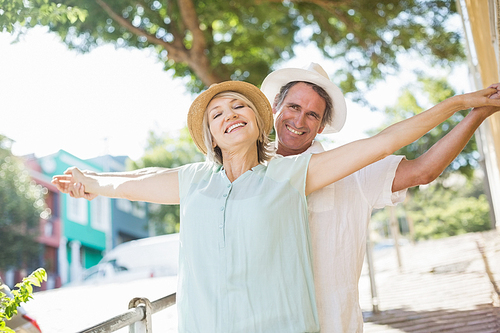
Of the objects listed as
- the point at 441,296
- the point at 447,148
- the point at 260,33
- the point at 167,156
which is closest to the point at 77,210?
the point at 167,156

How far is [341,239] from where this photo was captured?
234cm

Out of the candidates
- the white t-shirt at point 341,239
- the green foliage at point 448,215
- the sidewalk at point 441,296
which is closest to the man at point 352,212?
the white t-shirt at point 341,239

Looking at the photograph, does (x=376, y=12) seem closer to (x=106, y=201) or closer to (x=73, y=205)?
(x=73, y=205)

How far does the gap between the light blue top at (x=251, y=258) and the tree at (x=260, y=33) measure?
229 inches

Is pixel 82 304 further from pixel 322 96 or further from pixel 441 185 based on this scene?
pixel 441 185

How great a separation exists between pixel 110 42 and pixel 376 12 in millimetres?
4471

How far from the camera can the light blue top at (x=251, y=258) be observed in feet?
6.30

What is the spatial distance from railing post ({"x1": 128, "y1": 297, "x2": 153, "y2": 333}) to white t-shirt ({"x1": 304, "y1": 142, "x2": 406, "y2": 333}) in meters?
0.76

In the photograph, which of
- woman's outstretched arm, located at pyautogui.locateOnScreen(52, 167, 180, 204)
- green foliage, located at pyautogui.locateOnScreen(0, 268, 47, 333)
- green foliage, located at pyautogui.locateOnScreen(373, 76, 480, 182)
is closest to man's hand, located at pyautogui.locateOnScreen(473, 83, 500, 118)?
woman's outstretched arm, located at pyautogui.locateOnScreen(52, 167, 180, 204)

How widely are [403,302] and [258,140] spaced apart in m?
4.71

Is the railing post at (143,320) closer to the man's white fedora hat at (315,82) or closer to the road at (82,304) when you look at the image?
the road at (82,304)

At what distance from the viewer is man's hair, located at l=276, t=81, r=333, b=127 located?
9.50 ft

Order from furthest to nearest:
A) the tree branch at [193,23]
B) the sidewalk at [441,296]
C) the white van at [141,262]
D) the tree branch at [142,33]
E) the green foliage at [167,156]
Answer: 1. the green foliage at [167,156]
2. the white van at [141,262]
3. the tree branch at [193,23]
4. the tree branch at [142,33]
5. the sidewalk at [441,296]

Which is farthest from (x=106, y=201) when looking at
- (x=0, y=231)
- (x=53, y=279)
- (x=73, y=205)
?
(x=0, y=231)
